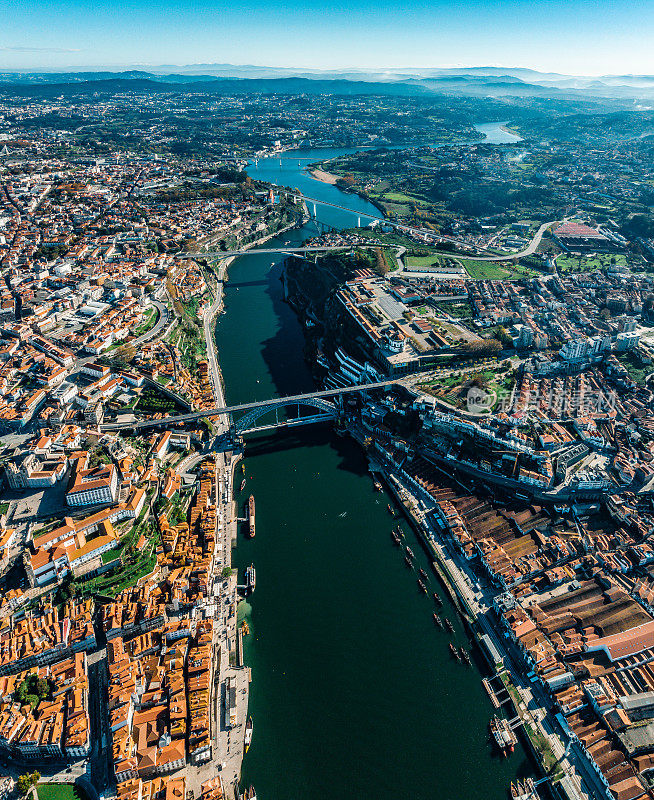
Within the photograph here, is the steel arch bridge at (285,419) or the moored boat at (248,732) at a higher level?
the steel arch bridge at (285,419)

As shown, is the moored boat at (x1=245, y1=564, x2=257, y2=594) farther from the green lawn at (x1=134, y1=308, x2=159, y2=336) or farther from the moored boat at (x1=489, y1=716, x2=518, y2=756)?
the green lawn at (x1=134, y1=308, x2=159, y2=336)

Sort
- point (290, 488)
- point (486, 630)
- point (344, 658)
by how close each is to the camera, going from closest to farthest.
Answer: point (344, 658) → point (486, 630) → point (290, 488)

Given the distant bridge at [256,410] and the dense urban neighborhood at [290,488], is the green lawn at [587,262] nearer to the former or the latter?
the dense urban neighborhood at [290,488]

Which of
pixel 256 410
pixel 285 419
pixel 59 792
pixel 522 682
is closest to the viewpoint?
pixel 59 792

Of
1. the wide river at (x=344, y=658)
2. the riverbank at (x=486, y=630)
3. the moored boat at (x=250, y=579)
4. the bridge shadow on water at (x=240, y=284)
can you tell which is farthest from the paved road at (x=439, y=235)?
the moored boat at (x=250, y=579)

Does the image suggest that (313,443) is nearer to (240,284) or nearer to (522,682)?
(522,682)

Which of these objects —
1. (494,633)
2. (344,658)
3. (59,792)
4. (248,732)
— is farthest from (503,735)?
(59,792)
